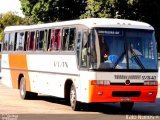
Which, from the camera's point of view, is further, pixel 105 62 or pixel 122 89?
pixel 122 89

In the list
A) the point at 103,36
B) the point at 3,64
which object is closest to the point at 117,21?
A: the point at 103,36

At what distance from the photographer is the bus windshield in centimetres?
1605

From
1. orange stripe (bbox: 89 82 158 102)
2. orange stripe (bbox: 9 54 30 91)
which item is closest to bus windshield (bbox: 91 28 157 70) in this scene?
orange stripe (bbox: 89 82 158 102)

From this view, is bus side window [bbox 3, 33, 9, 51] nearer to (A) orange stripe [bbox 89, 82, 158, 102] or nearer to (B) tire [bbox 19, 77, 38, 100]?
(B) tire [bbox 19, 77, 38, 100]

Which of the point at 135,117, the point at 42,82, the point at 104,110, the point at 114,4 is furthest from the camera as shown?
the point at 114,4

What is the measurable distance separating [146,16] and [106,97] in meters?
31.7

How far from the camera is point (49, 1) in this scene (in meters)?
51.6

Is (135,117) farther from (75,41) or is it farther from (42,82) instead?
(42,82)

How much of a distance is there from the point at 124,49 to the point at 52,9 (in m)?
36.2

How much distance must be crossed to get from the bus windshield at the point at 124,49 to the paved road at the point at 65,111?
143 cm

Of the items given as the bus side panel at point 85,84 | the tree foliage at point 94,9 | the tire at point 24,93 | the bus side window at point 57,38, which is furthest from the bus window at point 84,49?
the tree foliage at point 94,9

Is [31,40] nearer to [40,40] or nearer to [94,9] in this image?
[40,40]

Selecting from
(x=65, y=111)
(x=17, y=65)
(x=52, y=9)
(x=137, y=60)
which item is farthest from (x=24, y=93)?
(x=52, y=9)

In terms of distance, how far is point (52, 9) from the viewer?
52094 millimetres
